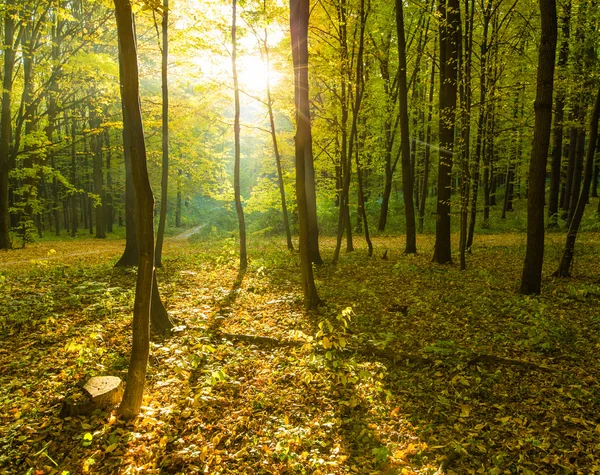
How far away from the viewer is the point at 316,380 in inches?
203

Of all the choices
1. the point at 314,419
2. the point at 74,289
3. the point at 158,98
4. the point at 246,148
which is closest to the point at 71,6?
the point at 158,98

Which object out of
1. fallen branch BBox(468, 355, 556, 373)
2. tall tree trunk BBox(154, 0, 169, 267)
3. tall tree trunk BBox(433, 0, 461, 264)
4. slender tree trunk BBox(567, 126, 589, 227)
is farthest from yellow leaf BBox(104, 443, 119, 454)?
slender tree trunk BBox(567, 126, 589, 227)

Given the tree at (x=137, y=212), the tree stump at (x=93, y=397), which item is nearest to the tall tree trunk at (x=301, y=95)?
the tree at (x=137, y=212)

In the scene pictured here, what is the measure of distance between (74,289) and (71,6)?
54.9 feet

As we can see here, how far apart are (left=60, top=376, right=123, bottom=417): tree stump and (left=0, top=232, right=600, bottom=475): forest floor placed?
0.39ft

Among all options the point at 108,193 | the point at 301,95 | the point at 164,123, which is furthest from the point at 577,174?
the point at 108,193

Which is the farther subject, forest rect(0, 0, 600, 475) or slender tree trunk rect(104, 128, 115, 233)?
slender tree trunk rect(104, 128, 115, 233)

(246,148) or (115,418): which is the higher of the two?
(246,148)

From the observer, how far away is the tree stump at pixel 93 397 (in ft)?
13.5

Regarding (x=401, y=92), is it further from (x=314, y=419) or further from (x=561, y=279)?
(x=314, y=419)

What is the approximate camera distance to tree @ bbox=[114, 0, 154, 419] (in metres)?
3.70

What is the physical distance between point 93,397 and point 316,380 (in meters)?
3.00

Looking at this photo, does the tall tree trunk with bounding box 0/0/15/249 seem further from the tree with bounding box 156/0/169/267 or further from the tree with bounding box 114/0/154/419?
the tree with bounding box 114/0/154/419

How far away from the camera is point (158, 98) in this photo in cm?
1332
